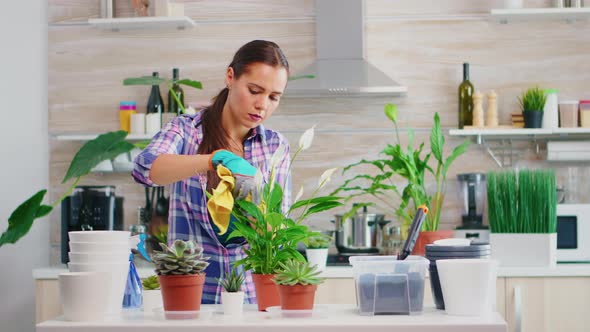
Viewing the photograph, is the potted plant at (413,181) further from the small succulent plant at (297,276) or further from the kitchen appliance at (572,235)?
the small succulent plant at (297,276)

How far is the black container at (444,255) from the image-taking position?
194 cm

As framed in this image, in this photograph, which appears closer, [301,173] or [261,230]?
[261,230]

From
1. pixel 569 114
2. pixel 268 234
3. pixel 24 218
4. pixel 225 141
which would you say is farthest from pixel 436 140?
pixel 268 234

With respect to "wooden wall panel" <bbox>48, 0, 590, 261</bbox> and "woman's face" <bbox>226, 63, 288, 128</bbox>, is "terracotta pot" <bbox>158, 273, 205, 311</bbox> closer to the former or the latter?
"woman's face" <bbox>226, 63, 288, 128</bbox>

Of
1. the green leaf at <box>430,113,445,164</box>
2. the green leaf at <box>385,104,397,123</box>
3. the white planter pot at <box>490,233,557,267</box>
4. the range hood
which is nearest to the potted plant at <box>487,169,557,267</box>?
the white planter pot at <box>490,233,557,267</box>

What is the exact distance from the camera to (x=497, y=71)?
4.47m

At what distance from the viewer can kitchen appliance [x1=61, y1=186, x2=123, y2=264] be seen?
4.14 meters

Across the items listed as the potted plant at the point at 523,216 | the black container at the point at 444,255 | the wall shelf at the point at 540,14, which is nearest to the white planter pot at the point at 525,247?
the potted plant at the point at 523,216

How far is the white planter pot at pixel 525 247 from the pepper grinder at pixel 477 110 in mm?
751

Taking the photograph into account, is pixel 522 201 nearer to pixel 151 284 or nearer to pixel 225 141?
pixel 225 141

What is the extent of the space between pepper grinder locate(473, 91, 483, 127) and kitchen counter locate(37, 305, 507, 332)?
102 inches

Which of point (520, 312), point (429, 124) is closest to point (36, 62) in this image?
point (429, 124)

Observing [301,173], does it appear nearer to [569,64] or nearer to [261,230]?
[569,64]

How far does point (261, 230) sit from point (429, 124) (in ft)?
8.47
